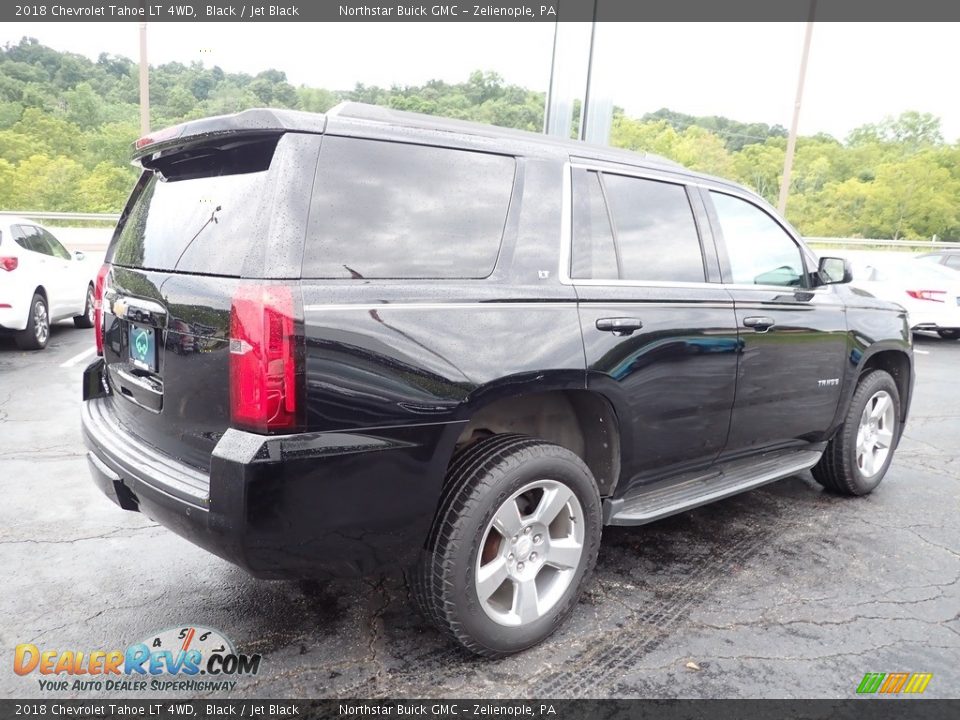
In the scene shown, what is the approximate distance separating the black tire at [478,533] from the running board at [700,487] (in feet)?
1.30

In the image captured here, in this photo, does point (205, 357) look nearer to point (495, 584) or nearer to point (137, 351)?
point (137, 351)

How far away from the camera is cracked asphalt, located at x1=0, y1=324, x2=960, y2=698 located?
7.98 feet

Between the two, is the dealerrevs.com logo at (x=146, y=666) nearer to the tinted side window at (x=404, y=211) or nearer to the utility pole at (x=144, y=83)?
the tinted side window at (x=404, y=211)

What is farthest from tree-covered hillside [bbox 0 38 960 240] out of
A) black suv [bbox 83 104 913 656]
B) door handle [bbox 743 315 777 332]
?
door handle [bbox 743 315 777 332]

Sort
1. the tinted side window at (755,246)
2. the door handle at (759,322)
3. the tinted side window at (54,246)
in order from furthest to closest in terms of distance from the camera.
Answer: the tinted side window at (54,246)
the tinted side window at (755,246)
the door handle at (759,322)

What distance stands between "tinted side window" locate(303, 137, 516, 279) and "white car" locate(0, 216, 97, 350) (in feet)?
24.0

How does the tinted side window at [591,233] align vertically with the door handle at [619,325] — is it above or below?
above

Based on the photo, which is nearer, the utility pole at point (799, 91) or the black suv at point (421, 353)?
the black suv at point (421, 353)

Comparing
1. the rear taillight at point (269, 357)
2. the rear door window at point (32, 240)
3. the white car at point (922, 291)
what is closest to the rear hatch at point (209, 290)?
the rear taillight at point (269, 357)

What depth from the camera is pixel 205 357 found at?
214 centimetres

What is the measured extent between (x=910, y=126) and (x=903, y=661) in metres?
61.7

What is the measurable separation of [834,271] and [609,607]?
2469 millimetres

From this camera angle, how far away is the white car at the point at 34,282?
7.71 metres

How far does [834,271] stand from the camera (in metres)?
4.03
